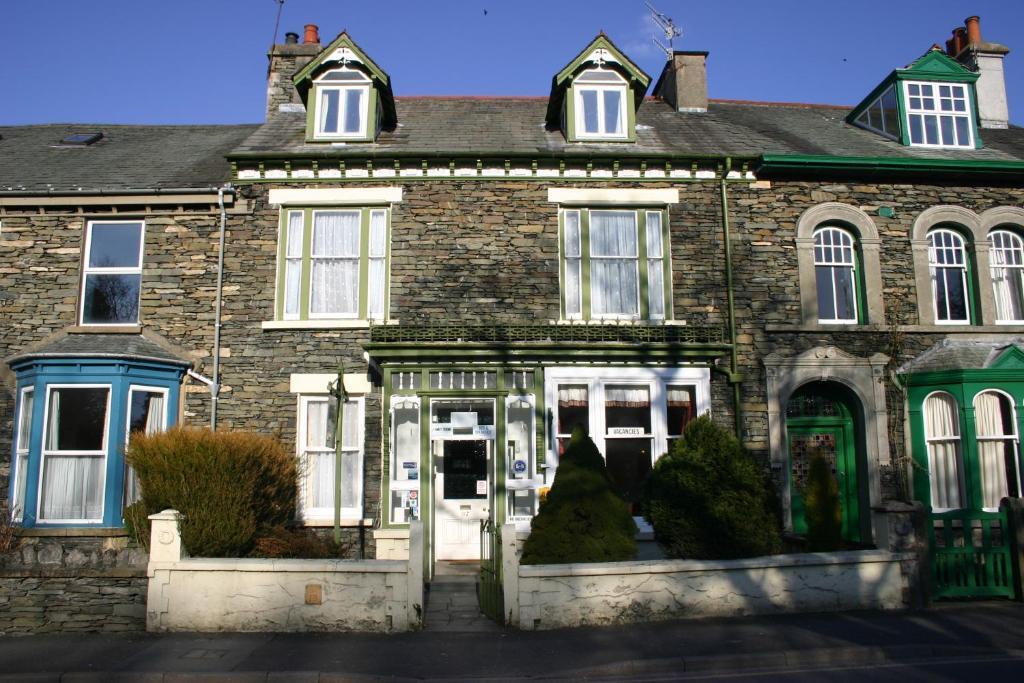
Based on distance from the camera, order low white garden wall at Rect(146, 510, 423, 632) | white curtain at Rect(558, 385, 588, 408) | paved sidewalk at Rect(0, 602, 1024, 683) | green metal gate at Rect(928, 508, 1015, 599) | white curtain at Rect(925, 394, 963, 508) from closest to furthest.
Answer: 1. paved sidewalk at Rect(0, 602, 1024, 683)
2. low white garden wall at Rect(146, 510, 423, 632)
3. green metal gate at Rect(928, 508, 1015, 599)
4. white curtain at Rect(558, 385, 588, 408)
5. white curtain at Rect(925, 394, 963, 508)

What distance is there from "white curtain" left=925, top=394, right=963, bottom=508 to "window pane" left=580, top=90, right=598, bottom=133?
793 centimetres

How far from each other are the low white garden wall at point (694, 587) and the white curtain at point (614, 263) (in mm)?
5655

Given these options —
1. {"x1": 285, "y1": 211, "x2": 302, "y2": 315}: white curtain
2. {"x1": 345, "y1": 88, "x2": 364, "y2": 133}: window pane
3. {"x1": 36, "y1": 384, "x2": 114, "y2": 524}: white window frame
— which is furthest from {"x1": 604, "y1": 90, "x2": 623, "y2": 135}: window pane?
{"x1": 36, "y1": 384, "x2": 114, "y2": 524}: white window frame

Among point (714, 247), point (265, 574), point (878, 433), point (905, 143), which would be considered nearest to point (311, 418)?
point (265, 574)

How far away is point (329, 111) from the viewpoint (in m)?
15.2

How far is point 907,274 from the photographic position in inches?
579

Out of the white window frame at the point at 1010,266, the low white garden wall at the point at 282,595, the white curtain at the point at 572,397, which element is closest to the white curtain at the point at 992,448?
the white window frame at the point at 1010,266

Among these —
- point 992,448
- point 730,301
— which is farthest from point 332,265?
point 992,448

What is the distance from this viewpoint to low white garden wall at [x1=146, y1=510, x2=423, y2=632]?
9.34 metres

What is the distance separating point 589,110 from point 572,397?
583 cm

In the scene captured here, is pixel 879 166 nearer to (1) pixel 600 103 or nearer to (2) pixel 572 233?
(1) pixel 600 103

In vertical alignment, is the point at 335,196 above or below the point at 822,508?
above

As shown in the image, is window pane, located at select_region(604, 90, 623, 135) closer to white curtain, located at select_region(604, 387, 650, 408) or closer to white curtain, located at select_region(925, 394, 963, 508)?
white curtain, located at select_region(604, 387, 650, 408)

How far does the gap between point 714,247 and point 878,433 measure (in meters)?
4.38
